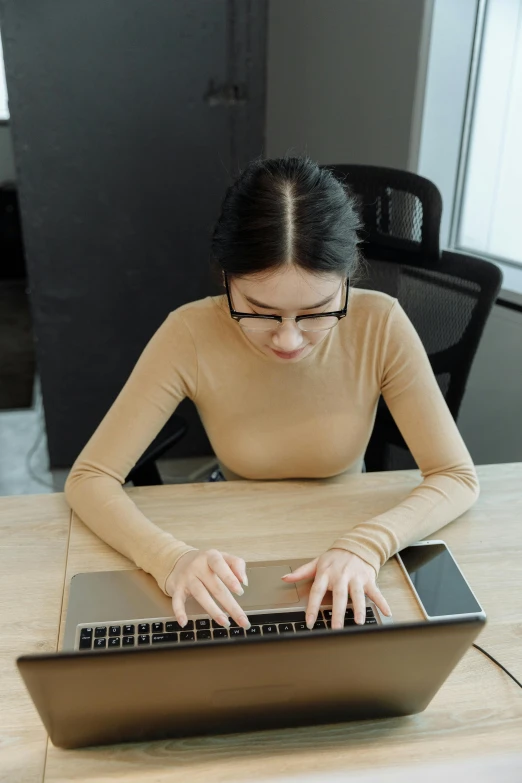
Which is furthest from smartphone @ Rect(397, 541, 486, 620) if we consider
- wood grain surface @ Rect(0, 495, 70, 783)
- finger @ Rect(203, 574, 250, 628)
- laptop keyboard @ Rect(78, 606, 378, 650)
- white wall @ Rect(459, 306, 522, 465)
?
white wall @ Rect(459, 306, 522, 465)

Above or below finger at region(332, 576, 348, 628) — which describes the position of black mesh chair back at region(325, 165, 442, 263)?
above

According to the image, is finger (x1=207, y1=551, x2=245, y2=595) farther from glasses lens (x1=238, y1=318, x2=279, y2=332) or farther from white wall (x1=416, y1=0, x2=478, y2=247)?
white wall (x1=416, y1=0, x2=478, y2=247)

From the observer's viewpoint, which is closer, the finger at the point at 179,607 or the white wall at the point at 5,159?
the finger at the point at 179,607

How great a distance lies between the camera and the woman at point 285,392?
861 millimetres

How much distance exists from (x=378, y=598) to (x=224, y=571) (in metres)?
0.19

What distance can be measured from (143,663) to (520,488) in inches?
31.5

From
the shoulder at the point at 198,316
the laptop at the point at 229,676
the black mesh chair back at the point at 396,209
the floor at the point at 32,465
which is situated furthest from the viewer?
the floor at the point at 32,465

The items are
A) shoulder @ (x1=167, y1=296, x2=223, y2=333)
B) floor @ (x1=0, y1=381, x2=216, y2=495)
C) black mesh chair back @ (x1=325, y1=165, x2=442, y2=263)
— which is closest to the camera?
shoulder @ (x1=167, y1=296, x2=223, y2=333)

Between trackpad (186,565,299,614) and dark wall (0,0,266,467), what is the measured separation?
5.12 ft

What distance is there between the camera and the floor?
2.41 meters

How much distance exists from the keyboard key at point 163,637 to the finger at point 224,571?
0.09 m

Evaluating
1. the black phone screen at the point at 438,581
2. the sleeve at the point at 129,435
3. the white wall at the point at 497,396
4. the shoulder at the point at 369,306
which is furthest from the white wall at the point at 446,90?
the black phone screen at the point at 438,581

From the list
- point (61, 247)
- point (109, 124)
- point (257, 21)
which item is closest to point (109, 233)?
point (61, 247)

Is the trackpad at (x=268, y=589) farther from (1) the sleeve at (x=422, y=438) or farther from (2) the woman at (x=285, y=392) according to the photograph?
(1) the sleeve at (x=422, y=438)
